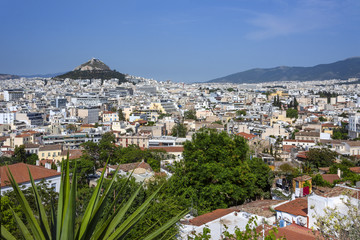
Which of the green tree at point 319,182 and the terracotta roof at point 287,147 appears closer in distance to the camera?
the green tree at point 319,182

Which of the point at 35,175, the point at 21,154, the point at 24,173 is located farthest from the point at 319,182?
the point at 21,154

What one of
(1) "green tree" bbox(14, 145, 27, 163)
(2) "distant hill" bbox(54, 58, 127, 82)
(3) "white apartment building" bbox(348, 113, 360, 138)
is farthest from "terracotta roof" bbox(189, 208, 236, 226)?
(2) "distant hill" bbox(54, 58, 127, 82)

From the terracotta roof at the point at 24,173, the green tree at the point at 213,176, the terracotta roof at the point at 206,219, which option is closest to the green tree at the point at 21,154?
the terracotta roof at the point at 24,173

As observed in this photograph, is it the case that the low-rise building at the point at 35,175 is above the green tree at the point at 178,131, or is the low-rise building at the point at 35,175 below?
above

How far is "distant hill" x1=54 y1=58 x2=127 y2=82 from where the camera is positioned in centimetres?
13688

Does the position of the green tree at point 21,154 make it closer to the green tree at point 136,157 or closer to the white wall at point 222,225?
the green tree at point 136,157

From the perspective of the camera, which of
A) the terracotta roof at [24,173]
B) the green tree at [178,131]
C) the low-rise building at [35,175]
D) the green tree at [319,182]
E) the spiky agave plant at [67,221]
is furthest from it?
the green tree at [178,131]

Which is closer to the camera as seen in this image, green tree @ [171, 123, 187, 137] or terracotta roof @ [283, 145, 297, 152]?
terracotta roof @ [283, 145, 297, 152]

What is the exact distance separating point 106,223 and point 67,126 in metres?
45.9

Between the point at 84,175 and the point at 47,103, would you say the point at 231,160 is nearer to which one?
the point at 84,175

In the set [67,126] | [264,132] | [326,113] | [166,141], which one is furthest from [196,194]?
[326,113]

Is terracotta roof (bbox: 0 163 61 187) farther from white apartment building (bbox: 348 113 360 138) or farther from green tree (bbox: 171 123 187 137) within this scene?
white apartment building (bbox: 348 113 360 138)

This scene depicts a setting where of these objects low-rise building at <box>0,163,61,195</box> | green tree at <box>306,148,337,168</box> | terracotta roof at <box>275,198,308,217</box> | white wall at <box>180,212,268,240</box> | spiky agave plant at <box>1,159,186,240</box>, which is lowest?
green tree at <box>306,148,337,168</box>

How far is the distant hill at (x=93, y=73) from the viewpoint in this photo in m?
137
